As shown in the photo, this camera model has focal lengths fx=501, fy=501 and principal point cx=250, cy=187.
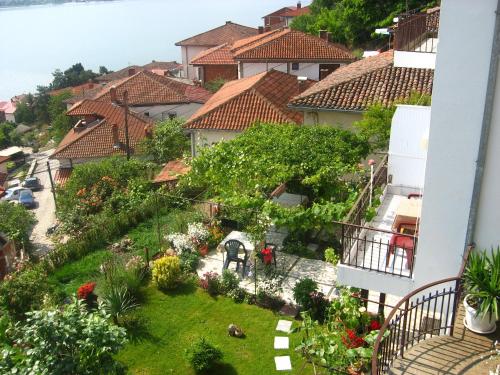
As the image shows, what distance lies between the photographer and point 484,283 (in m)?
6.83

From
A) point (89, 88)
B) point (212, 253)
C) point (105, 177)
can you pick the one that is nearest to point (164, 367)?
point (212, 253)

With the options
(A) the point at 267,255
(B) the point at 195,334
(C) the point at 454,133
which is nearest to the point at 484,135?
(C) the point at 454,133

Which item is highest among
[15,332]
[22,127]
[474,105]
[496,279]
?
[474,105]

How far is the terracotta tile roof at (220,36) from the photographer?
6122 centimetres

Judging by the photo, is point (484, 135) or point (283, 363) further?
point (283, 363)

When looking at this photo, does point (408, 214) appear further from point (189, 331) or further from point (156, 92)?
point (156, 92)

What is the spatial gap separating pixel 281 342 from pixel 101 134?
27642 mm

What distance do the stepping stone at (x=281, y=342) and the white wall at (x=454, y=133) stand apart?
409 cm

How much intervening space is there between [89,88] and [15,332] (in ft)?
217

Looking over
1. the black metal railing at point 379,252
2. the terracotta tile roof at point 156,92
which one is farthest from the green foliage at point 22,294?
the terracotta tile roof at point 156,92

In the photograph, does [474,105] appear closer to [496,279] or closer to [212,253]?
[496,279]

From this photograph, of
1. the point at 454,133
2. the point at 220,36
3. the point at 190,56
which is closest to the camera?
the point at 454,133

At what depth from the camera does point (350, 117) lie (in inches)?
773

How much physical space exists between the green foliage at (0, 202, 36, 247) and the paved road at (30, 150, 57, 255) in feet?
3.16
